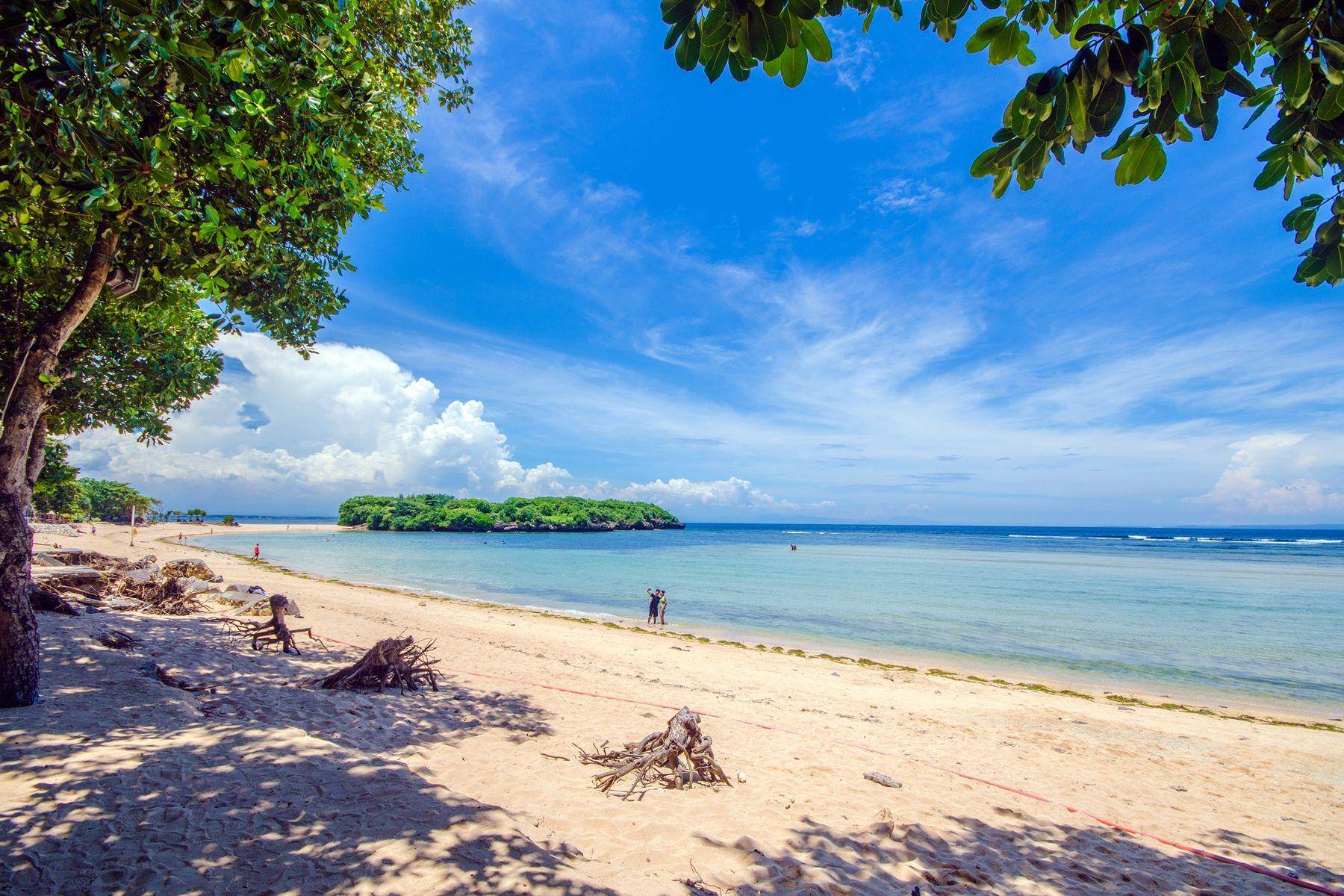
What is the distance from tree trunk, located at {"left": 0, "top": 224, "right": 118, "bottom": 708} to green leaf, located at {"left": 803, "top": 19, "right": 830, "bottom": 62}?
267 inches

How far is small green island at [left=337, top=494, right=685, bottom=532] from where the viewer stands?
119562 millimetres

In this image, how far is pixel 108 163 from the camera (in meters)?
3.68

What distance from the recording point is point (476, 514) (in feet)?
397

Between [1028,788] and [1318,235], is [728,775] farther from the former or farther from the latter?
[1318,235]

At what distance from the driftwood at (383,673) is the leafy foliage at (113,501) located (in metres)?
106

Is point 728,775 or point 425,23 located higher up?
point 425,23

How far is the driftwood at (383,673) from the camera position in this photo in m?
8.13

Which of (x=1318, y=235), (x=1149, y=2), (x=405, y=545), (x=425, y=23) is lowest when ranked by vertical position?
(x=405, y=545)

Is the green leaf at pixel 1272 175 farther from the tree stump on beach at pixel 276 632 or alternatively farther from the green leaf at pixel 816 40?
the tree stump on beach at pixel 276 632

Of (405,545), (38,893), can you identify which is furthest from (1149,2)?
(405,545)

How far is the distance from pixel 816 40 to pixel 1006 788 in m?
8.53

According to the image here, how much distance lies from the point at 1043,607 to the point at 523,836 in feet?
99.3

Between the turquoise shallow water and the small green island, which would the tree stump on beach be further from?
the small green island

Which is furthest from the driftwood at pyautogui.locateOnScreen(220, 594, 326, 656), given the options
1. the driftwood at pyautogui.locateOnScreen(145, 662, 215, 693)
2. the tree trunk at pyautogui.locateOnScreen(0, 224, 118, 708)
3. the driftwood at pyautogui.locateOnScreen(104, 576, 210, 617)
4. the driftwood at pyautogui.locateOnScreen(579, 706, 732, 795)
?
the driftwood at pyautogui.locateOnScreen(579, 706, 732, 795)
